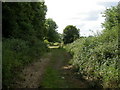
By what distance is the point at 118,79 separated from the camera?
569 cm

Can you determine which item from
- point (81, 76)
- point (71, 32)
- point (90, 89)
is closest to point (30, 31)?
point (81, 76)

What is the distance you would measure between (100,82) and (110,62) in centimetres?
103

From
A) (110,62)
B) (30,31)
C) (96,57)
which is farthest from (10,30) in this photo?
(110,62)

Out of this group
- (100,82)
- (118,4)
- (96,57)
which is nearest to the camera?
(100,82)


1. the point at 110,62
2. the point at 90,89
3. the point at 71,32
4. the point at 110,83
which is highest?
the point at 71,32

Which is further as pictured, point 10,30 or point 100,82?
point 10,30

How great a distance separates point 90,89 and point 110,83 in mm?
1426

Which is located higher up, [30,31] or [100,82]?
[30,31]

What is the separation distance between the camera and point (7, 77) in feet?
22.4

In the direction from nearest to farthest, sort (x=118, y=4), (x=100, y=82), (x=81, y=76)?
(x=100, y=82), (x=81, y=76), (x=118, y=4)

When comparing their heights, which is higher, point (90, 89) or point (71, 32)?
point (71, 32)

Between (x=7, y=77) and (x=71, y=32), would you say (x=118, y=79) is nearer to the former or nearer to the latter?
(x=7, y=77)

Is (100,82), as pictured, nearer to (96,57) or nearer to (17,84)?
(96,57)

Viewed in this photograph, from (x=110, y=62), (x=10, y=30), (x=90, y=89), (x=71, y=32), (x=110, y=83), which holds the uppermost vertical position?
(x=71, y=32)
